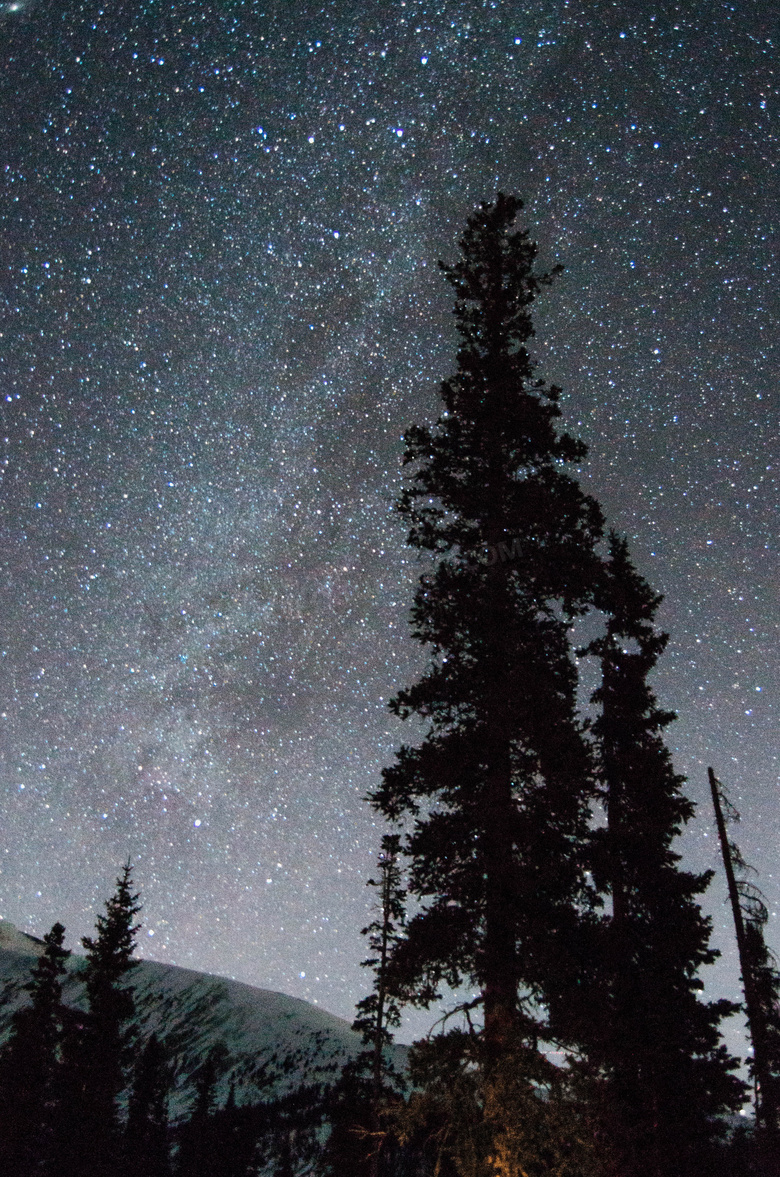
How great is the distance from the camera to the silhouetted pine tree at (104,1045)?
30000mm

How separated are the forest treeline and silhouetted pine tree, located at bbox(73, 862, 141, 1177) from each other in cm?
2272

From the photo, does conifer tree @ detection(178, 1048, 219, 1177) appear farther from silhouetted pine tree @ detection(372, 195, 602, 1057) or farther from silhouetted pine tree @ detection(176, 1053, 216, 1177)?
silhouetted pine tree @ detection(372, 195, 602, 1057)

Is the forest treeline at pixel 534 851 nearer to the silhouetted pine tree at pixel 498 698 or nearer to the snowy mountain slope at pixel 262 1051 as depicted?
the silhouetted pine tree at pixel 498 698

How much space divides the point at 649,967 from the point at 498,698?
734 cm

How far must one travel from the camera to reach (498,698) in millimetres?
10133

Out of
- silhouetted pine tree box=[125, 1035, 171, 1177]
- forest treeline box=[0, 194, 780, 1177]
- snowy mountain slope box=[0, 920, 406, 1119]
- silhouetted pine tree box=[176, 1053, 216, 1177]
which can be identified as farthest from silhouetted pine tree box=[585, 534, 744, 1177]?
snowy mountain slope box=[0, 920, 406, 1119]

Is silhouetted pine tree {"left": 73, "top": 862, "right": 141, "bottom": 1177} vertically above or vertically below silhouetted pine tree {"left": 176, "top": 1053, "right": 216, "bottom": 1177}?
above

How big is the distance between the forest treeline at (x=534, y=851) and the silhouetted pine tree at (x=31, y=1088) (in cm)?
2205

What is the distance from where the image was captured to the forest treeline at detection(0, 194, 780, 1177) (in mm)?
7879

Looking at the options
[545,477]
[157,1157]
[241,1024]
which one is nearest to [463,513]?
[545,477]

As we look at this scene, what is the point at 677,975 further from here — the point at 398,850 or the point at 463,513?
the point at 463,513

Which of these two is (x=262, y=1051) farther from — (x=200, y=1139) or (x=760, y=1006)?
(x=760, y=1006)

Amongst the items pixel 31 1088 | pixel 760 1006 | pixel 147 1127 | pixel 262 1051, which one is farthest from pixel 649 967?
pixel 262 1051

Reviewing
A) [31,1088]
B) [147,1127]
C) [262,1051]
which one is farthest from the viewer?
[262,1051]
